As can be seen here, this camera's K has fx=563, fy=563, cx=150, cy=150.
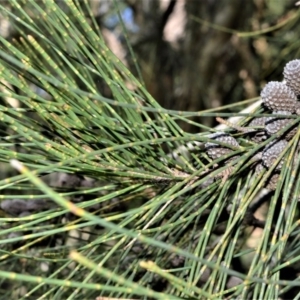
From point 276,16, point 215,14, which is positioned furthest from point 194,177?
point 215,14

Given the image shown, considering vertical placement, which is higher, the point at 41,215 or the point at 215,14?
the point at 215,14

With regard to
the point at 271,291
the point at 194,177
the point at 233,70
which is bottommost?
the point at 271,291

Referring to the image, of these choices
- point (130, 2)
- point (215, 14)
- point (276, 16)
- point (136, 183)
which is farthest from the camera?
point (130, 2)

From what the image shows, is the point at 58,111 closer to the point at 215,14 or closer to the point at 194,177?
the point at 194,177
